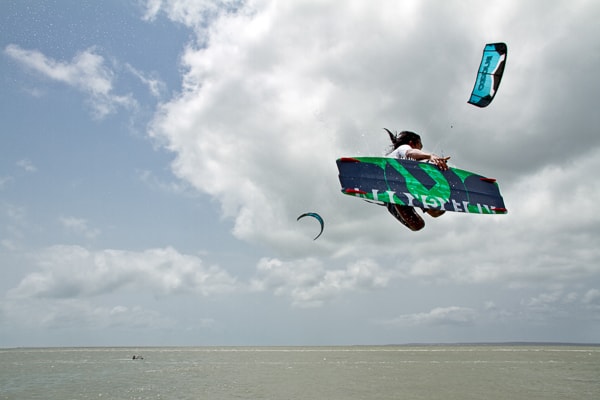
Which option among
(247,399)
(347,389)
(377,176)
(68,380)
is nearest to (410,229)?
(377,176)

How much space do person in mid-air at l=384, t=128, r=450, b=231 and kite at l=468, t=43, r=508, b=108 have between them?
4.65 ft

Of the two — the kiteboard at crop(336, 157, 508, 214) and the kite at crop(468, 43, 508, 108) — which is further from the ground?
the kite at crop(468, 43, 508, 108)

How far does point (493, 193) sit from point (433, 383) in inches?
558

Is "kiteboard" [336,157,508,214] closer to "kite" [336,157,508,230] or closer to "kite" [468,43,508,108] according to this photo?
"kite" [336,157,508,230]

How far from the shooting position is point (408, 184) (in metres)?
11.5

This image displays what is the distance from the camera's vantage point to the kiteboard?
36.7 ft

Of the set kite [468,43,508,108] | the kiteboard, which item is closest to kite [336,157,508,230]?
the kiteboard

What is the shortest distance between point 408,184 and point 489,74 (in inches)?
117

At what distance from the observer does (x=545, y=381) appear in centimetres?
2511

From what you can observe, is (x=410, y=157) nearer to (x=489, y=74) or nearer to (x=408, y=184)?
(x=408, y=184)

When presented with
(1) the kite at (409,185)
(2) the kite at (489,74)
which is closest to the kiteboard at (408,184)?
(1) the kite at (409,185)

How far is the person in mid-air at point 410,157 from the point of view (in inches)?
390

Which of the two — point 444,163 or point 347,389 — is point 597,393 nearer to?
point 347,389

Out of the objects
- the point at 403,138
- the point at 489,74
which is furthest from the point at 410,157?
the point at 489,74
